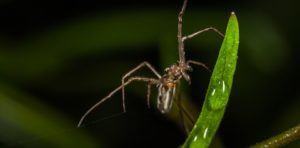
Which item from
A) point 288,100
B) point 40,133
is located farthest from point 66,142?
point 288,100

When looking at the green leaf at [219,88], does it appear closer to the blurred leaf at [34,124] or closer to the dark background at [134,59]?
the blurred leaf at [34,124]

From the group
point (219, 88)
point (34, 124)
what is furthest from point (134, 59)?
point (219, 88)

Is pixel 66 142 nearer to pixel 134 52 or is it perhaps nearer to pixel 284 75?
pixel 134 52

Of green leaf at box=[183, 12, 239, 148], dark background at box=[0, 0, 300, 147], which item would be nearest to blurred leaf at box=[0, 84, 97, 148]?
dark background at box=[0, 0, 300, 147]

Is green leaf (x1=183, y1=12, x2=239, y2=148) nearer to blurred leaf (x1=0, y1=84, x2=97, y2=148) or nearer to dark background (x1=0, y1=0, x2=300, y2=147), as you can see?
blurred leaf (x1=0, y1=84, x2=97, y2=148)

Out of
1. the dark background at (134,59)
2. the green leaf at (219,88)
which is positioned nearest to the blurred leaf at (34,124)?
the dark background at (134,59)

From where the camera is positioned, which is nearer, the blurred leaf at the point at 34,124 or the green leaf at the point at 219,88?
the green leaf at the point at 219,88
